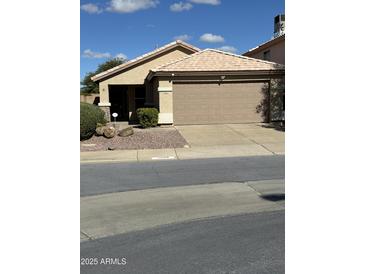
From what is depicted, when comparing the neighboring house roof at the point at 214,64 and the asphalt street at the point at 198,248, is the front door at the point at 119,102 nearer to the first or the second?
the neighboring house roof at the point at 214,64

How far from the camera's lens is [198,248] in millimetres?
4863

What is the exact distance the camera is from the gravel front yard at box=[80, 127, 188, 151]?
1569 cm

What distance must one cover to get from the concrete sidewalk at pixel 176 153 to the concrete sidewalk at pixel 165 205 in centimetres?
486

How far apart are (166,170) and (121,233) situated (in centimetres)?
515

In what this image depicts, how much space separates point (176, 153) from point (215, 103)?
809 centimetres

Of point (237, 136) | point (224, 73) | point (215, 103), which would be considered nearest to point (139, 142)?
point (237, 136)

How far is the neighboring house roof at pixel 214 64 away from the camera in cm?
2138

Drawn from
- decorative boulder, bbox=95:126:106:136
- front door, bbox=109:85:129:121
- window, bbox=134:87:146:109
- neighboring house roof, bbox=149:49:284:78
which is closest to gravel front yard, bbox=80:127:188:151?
decorative boulder, bbox=95:126:106:136

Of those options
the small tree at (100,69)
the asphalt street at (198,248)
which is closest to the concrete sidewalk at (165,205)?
the asphalt street at (198,248)
